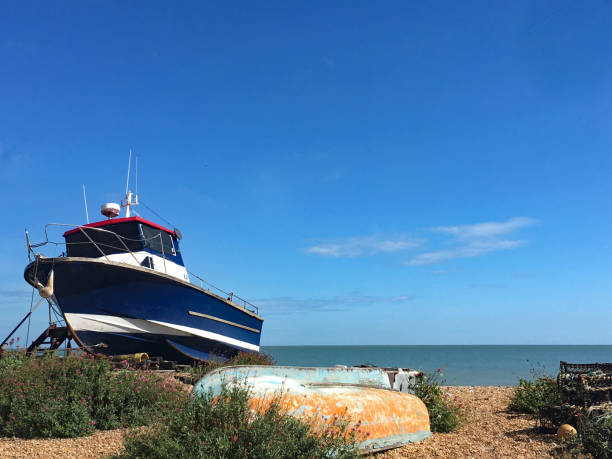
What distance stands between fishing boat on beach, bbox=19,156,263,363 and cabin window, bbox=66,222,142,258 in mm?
33

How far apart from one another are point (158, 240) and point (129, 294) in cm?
286

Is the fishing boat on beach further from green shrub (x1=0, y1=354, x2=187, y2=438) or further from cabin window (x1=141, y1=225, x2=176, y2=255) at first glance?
green shrub (x1=0, y1=354, x2=187, y2=438)

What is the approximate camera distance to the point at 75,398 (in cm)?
735

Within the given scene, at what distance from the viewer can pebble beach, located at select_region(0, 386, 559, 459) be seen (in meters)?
6.02

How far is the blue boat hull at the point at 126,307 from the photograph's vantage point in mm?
14891

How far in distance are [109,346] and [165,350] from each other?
6.19ft

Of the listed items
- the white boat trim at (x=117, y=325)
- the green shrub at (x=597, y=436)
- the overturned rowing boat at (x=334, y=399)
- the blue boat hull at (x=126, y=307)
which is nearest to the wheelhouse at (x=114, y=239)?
the blue boat hull at (x=126, y=307)

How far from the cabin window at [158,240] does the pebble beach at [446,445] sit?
34.4 ft

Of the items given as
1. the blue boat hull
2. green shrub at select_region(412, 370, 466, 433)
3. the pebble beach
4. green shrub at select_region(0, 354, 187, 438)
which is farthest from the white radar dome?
green shrub at select_region(412, 370, 466, 433)

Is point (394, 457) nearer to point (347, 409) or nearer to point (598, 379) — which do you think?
point (347, 409)

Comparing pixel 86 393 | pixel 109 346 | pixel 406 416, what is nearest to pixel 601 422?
pixel 406 416

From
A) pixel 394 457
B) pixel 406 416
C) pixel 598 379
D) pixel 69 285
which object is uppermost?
pixel 69 285

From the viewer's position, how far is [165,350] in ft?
53.5

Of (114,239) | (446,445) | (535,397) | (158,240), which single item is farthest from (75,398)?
(158,240)
